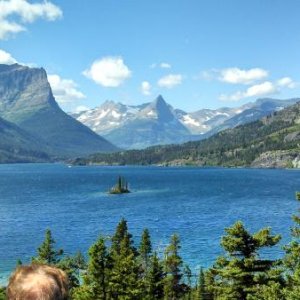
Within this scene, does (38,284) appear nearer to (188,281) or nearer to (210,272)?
(210,272)

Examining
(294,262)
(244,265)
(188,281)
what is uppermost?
(244,265)

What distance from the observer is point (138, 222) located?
200m

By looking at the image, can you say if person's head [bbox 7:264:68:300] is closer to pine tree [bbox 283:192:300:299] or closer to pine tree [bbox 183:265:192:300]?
pine tree [bbox 283:192:300:299]

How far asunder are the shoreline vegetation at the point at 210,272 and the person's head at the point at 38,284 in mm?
1387

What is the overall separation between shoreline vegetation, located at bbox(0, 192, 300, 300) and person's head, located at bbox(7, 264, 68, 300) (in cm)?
139

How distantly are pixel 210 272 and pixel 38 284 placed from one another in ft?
232

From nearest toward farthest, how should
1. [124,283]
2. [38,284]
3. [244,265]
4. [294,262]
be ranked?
[38,284] → [244,265] → [294,262] → [124,283]

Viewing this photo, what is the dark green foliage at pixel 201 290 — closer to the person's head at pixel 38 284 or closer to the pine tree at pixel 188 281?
the pine tree at pixel 188 281

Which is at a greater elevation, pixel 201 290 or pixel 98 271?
pixel 98 271

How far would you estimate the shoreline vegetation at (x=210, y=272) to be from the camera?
43125mm

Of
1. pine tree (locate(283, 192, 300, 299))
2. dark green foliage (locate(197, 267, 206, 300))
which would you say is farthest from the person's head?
dark green foliage (locate(197, 267, 206, 300))

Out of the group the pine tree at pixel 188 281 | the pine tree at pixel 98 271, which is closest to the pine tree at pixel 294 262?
the pine tree at pixel 98 271

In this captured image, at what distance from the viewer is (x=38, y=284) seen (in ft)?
23.7

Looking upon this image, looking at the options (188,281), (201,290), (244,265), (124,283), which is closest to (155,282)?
(124,283)
